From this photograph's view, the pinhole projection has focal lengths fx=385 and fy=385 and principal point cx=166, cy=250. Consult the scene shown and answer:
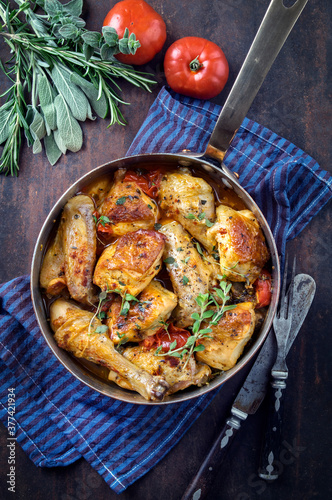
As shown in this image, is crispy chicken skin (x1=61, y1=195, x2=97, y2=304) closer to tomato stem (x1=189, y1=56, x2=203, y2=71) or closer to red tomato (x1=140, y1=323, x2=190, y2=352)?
red tomato (x1=140, y1=323, x2=190, y2=352)

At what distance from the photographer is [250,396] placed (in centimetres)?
260

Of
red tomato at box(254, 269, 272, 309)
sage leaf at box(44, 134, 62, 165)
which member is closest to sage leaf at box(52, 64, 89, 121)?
sage leaf at box(44, 134, 62, 165)

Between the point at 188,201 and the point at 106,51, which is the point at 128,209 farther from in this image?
the point at 106,51

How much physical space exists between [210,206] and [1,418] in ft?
6.62

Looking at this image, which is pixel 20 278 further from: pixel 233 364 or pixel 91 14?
pixel 91 14

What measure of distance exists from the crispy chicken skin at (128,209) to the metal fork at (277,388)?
1036mm

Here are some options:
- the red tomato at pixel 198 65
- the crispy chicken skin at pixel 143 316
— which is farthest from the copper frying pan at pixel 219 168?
the red tomato at pixel 198 65

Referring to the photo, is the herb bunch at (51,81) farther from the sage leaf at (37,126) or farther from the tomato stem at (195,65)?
the tomato stem at (195,65)

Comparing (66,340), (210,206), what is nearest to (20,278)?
(66,340)

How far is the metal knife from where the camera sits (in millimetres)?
2551

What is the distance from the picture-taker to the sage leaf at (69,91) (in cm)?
259

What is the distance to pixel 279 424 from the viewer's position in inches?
103

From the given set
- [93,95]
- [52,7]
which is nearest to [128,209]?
[93,95]

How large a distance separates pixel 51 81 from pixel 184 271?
1674 millimetres
